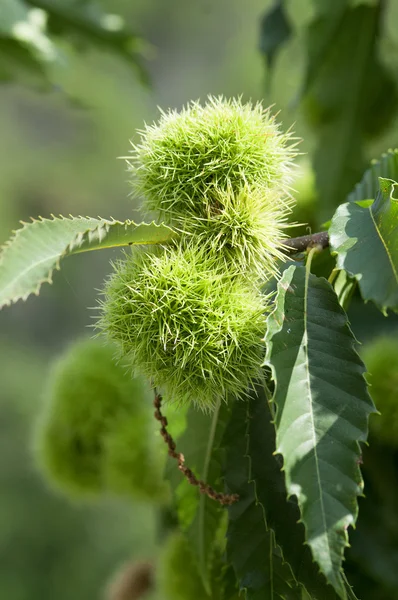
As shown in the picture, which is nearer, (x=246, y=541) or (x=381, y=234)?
(x=381, y=234)

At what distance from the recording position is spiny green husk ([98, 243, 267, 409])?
0.69 m

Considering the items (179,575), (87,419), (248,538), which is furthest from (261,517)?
(87,419)

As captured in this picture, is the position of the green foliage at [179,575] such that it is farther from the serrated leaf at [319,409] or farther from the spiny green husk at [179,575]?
the serrated leaf at [319,409]

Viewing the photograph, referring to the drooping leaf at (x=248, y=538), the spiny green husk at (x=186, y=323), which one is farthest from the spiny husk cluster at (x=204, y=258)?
the drooping leaf at (x=248, y=538)

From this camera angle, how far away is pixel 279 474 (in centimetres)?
76

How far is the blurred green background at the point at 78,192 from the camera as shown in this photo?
196 inches

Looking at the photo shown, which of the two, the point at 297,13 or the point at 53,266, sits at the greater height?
the point at 297,13

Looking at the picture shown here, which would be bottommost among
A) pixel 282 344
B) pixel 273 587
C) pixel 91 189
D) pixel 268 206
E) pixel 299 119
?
pixel 273 587

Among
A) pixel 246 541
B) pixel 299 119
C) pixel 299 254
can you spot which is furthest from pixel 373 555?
pixel 299 119

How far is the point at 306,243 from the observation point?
2.57ft

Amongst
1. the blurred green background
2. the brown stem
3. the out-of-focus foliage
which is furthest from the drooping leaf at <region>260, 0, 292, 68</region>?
the out-of-focus foliage

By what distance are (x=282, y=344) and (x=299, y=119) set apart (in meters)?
1.12

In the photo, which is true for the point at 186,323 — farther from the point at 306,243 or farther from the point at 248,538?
the point at 248,538

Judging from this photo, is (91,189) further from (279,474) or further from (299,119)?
(279,474)
